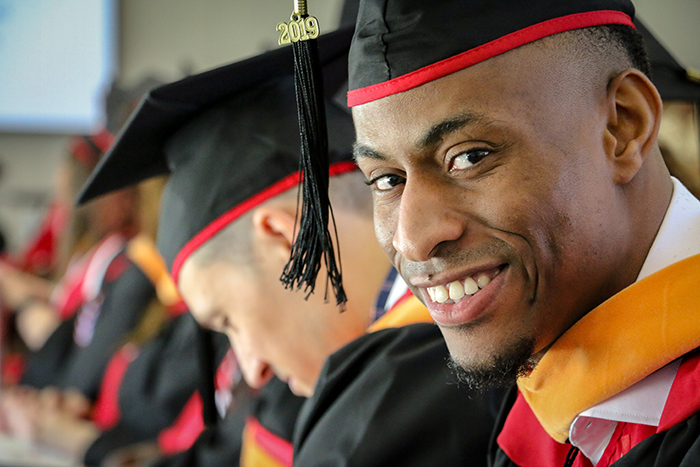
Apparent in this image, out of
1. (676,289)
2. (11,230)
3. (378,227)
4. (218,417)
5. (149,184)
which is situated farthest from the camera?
(11,230)

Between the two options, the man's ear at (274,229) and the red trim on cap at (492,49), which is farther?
the man's ear at (274,229)

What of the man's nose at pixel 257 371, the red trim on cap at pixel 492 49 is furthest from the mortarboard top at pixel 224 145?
the red trim on cap at pixel 492 49

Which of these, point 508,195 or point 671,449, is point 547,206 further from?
point 671,449

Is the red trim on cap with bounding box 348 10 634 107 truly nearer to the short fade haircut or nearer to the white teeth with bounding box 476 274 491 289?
the white teeth with bounding box 476 274 491 289

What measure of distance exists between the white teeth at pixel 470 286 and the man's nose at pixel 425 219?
0.17 ft

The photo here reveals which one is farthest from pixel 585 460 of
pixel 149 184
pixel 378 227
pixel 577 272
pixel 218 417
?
pixel 149 184

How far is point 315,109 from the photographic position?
34.8 inches

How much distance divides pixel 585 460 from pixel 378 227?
1.19 ft

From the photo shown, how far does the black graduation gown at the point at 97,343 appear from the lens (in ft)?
8.09

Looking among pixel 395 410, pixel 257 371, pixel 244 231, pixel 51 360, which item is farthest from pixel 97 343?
pixel 395 410

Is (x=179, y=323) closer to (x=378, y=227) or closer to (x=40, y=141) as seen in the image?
(x=378, y=227)

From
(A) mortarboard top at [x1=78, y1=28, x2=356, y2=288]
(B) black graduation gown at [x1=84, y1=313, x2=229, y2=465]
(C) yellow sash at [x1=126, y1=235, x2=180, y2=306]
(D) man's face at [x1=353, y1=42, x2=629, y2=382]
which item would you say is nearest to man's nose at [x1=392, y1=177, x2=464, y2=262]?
(D) man's face at [x1=353, y1=42, x2=629, y2=382]

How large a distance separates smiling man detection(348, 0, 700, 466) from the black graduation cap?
1.66 ft

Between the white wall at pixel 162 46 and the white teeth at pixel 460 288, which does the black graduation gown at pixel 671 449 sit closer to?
the white teeth at pixel 460 288
